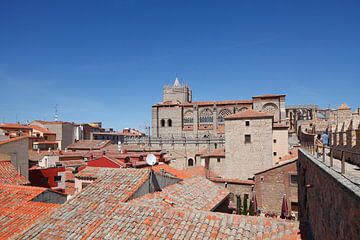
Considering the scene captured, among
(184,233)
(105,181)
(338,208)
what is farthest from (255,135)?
(338,208)

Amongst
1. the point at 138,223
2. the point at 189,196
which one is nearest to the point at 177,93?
the point at 189,196

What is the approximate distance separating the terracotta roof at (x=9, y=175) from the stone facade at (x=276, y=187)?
1675cm

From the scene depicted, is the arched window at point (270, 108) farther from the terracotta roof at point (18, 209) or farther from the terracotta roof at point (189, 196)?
the terracotta roof at point (18, 209)

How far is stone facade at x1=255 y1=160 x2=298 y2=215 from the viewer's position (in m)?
21.8

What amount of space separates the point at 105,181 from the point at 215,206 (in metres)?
4.31

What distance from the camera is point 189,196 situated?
11.1 metres

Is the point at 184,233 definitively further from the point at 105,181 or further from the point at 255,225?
the point at 105,181

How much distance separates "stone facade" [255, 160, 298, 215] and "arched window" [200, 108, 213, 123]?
34705 millimetres

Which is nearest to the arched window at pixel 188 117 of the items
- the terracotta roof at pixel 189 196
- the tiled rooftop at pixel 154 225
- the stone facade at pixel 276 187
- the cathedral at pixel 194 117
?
the cathedral at pixel 194 117

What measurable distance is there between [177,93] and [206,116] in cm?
2125

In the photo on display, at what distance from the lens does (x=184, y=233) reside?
735 centimetres

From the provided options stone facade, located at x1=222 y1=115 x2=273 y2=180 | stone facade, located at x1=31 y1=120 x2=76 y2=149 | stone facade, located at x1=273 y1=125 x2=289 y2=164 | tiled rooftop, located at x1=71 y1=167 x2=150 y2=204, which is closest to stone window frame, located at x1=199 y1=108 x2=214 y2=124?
stone facade, located at x1=273 y1=125 x2=289 y2=164

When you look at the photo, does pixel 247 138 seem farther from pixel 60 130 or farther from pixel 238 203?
pixel 60 130

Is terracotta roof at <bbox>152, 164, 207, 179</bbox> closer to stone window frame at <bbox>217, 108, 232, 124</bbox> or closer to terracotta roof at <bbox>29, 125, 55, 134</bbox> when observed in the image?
stone window frame at <bbox>217, 108, 232, 124</bbox>
